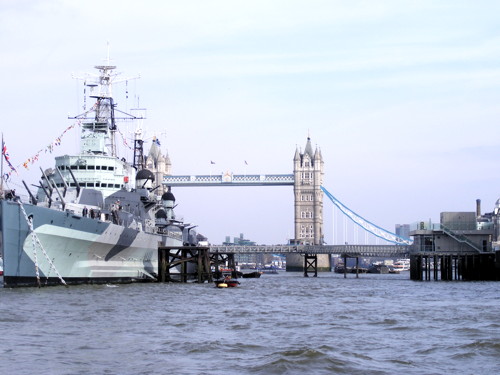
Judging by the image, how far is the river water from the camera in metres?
20.1

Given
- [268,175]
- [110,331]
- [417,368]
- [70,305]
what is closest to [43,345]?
[110,331]

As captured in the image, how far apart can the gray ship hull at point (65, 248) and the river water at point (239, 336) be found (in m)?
3.84

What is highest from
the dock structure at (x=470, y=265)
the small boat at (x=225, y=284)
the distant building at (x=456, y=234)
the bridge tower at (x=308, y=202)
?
the bridge tower at (x=308, y=202)

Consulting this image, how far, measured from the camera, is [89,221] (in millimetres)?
47844

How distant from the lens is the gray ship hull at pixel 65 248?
42.9 metres

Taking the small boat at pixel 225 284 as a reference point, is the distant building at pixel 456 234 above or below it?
above

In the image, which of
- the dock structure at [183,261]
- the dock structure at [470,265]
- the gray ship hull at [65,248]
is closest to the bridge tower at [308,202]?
the dock structure at [470,265]

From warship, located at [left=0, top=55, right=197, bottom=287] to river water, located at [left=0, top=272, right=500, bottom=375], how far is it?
4133 millimetres

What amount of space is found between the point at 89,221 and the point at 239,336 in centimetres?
2417

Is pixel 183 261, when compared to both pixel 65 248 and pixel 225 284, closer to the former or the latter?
pixel 225 284

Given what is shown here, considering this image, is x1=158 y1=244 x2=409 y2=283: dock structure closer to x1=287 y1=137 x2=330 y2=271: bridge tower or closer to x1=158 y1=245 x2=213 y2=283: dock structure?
x1=158 y1=245 x2=213 y2=283: dock structure

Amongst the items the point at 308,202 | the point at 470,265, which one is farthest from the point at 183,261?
the point at 308,202

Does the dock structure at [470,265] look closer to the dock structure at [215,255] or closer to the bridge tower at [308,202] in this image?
the dock structure at [215,255]

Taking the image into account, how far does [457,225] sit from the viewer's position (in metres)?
77.8
